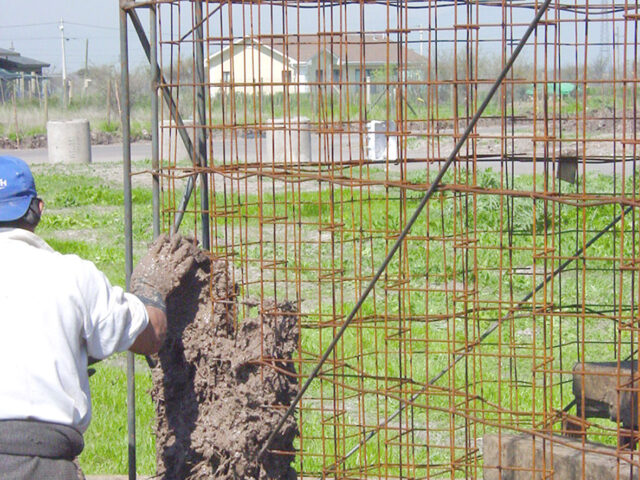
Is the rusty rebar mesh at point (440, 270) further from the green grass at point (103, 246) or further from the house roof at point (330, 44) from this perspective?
the green grass at point (103, 246)

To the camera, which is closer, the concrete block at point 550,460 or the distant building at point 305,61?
the concrete block at point 550,460

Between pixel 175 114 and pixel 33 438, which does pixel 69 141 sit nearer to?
pixel 175 114

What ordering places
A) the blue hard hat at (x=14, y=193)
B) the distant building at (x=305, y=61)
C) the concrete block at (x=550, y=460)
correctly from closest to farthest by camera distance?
the blue hard hat at (x=14, y=193) → the concrete block at (x=550, y=460) → the distant building at (x=305, y=61)

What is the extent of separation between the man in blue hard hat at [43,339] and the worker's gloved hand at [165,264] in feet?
3.45

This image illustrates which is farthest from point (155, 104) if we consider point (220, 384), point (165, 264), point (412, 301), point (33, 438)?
point (412, 301)

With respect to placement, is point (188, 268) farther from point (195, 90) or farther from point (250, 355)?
point (195, 90)

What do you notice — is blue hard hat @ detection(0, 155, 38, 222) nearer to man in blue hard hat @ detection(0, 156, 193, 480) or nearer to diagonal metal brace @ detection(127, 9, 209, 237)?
man in blue hard hat @ detection(0, 156, 193, 480)

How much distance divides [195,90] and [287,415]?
1.72 meters

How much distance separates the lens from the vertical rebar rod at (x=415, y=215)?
3.42 m

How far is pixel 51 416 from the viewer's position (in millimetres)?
3273

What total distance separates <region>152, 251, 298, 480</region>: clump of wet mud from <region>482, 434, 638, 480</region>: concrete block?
98cm

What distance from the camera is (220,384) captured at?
15.7ft

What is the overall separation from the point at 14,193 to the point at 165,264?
1.24 meters

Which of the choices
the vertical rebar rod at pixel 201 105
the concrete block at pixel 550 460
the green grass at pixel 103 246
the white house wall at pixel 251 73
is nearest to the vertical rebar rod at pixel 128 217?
the green grass at pixel 103 246
